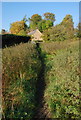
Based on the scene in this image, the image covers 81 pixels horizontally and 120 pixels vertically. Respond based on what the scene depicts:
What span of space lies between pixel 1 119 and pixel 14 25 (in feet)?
131

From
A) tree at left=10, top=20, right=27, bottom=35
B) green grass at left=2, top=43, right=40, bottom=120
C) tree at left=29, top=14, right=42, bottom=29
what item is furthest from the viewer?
tree at left=29, top=14, right=42, bottom=29

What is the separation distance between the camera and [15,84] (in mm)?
3131

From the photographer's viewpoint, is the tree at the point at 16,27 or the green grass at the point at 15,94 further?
the tree at the point at 16,27

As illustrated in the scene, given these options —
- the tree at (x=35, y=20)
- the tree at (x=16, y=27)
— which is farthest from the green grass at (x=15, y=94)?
the tree at (x=35, y=20)

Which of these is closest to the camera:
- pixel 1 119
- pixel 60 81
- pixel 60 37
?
pixel 1 119

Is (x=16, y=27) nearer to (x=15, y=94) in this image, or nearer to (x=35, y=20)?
(x=35, y=20)

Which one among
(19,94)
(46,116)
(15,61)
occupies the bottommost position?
(46,116)

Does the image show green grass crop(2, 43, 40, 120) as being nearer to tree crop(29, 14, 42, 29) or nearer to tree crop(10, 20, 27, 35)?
tree crop(10, 20, 27, 35)

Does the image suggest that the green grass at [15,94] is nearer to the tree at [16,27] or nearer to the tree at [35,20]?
the tree at [16,27]

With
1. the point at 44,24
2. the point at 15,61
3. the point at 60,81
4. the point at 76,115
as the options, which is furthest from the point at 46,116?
the point at 44,24

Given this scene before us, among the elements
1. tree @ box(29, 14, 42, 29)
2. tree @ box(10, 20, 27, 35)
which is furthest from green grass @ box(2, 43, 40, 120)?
tree @ box(29, 14, 42, 29)

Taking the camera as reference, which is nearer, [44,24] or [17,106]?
[17,106]

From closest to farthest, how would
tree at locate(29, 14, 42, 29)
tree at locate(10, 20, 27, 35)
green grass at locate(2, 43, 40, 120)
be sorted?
1. green grass at locate(2, 43, 40, 120)
2. tree at locate(10, 20, 27, 35)
3. tree at locate(29, 14, 42, 29)

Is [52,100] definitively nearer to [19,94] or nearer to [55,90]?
[55,90]
